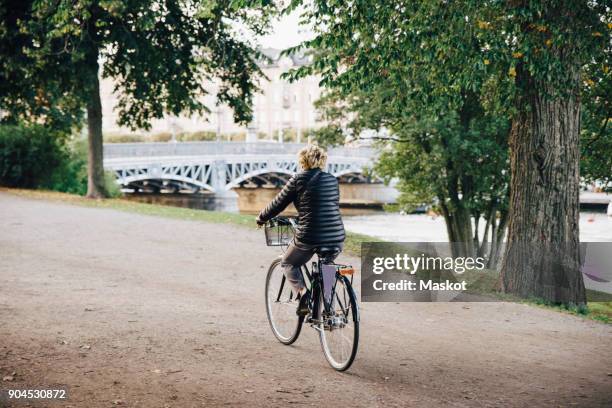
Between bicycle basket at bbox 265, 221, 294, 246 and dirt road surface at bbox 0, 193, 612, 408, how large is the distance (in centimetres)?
93

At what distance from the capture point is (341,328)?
5.22m

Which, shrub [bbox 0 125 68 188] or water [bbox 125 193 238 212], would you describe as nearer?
shrub [bbox 0 125 68 188]

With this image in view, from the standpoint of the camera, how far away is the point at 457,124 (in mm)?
18359

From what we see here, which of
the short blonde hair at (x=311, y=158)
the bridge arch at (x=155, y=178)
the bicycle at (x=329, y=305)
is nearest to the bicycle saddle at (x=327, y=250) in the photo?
the bicycle at (x=329, y=305)

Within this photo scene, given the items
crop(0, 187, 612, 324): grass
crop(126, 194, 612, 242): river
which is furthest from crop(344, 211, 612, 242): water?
crop(0, 187, 612, 324): grass

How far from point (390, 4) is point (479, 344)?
13.5 feet

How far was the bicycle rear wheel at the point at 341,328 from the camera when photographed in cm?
504

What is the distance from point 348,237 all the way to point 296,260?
8894 mm

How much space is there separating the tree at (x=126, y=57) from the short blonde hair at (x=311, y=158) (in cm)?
1244

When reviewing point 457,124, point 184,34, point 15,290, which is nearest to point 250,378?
point 15,290

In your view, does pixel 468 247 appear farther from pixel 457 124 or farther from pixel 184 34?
pixel 184 34

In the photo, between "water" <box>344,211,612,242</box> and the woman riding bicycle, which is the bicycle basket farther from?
"water" <box>344,211,612,242</box>

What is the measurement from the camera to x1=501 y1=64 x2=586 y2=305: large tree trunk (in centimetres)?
896

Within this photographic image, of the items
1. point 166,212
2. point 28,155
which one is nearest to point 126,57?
point 166,212
